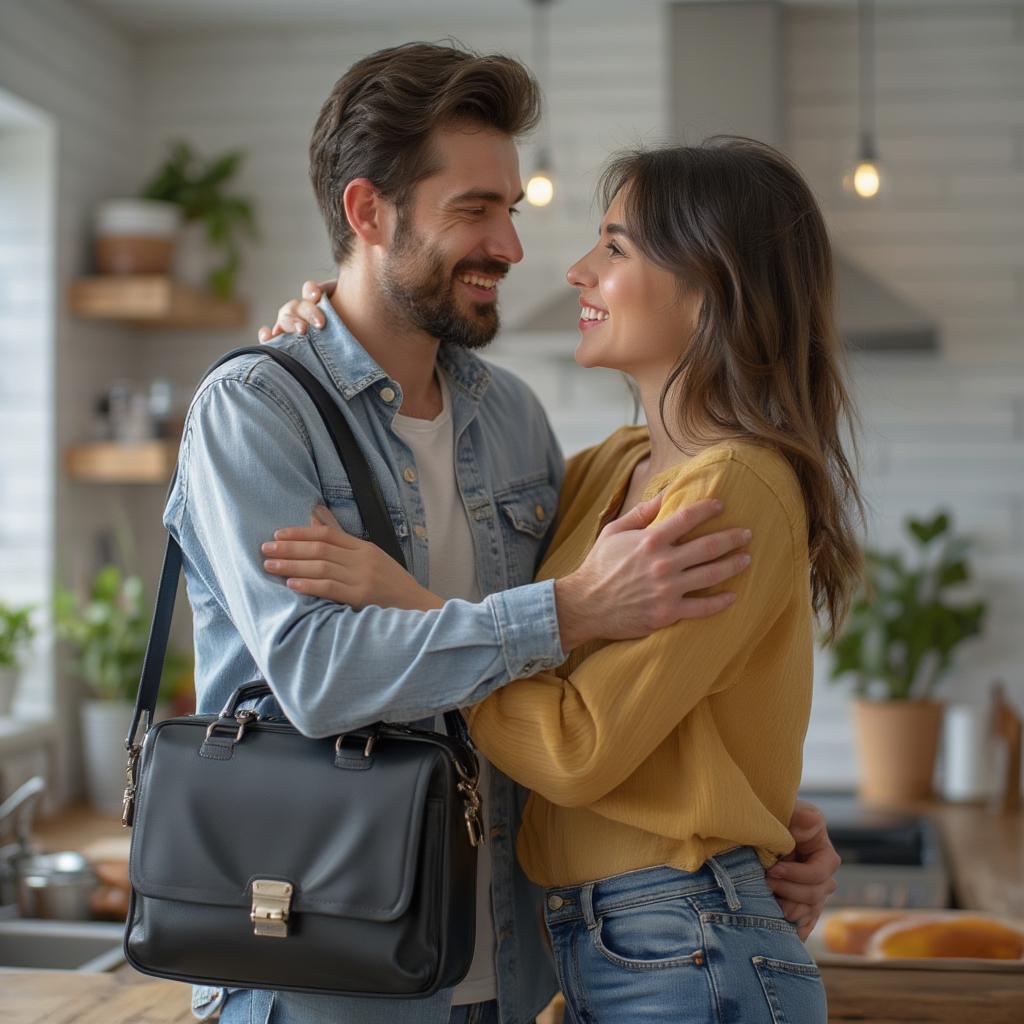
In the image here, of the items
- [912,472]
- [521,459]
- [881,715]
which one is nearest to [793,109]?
[912,472]

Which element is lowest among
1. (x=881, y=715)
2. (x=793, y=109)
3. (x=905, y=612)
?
(x=881, y=715)

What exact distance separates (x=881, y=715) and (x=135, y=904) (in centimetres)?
241

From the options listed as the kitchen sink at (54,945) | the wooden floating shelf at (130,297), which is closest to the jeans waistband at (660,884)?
the kitchen sink at (54,945)

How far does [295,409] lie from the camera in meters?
1.29

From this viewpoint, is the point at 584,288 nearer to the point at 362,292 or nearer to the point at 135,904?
the point at 362,292

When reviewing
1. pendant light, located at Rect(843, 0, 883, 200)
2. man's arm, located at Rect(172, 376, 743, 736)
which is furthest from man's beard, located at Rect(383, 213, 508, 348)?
pendant light, located at Rect(843, 0, 883, 200)

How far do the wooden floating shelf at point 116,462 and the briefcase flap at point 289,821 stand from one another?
219 cm

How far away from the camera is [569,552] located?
1431mm

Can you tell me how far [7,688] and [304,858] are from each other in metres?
2.13

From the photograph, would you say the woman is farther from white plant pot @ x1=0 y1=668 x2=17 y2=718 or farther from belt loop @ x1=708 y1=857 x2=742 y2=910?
white plant pot @ x1=0 y1=668 x2=17 y2=718

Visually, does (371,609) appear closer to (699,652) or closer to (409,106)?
(699,652)

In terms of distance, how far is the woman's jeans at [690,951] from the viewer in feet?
3.96

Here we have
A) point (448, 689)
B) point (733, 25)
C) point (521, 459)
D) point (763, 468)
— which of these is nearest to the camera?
point (448, 689)

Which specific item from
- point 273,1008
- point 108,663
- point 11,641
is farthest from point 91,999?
point 108,663
